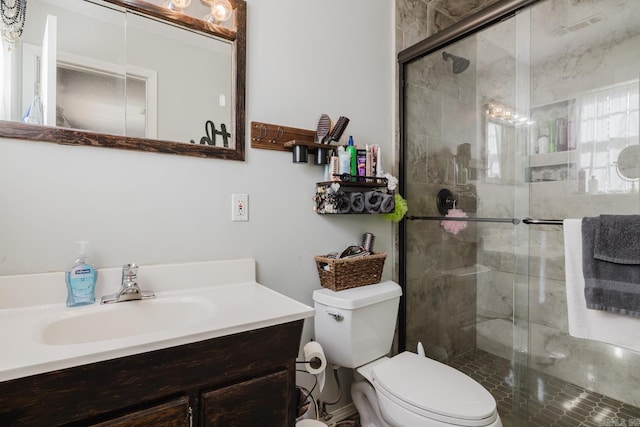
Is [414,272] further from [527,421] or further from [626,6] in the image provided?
[626,6]

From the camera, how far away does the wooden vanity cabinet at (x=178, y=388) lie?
2.12 feet

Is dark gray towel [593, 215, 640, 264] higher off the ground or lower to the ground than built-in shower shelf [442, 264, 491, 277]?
higher

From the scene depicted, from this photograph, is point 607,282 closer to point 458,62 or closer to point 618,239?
point 618,239

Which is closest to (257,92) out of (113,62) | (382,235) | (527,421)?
(113,62)

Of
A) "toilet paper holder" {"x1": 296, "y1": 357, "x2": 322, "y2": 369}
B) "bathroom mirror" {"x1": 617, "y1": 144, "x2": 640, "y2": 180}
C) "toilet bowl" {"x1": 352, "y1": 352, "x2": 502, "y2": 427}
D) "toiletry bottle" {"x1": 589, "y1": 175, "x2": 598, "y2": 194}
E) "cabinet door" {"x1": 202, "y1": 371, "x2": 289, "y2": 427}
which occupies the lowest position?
"toilet bowl" {"x1": 352, "y1": 352, "x2": 502, "y2": 427}

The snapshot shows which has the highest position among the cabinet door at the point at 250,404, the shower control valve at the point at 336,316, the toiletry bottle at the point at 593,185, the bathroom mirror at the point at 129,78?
the bathroom mirror at the point at 129,78

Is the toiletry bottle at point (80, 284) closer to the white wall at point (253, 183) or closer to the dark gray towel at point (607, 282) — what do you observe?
the white wall at point (253, 183)

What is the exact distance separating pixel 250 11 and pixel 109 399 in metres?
1.47

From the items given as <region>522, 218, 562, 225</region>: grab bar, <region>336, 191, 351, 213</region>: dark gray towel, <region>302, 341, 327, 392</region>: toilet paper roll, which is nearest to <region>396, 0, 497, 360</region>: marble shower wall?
<region>522, 218, 562, 225</region>: grab bar

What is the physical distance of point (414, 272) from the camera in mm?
1959

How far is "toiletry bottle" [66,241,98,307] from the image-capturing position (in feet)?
3.29

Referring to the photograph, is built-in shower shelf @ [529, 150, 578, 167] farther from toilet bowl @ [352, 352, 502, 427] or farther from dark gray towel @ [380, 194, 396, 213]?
toilet bowl @ [352, 352, 502, 427]

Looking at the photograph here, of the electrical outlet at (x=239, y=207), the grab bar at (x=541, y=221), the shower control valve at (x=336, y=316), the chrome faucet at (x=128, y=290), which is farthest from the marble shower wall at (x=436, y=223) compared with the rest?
the chrome faucet at (x=128, y=290)

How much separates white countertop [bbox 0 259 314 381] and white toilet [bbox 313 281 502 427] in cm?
39
